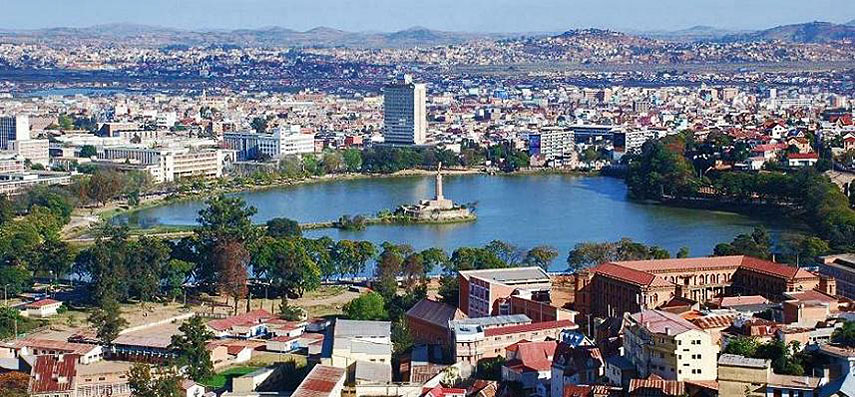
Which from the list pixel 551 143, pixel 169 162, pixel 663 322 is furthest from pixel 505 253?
pixel 551 143

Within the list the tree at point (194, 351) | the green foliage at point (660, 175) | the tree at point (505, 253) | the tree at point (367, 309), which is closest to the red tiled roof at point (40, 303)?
the tree at point (194, 351)

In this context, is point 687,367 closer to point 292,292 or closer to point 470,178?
point 292,292

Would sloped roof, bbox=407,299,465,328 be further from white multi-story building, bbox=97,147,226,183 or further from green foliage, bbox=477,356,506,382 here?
white multi-story building, bbox=97,147,226,183

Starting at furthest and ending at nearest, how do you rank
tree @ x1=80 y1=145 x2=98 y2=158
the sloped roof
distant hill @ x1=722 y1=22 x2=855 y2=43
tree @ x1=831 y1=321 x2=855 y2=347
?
1. distant hill @ x1=722 y1=22 x2=855 y2=43
2. tree @ x1=80 y1=145 x2=98 y2=158
3. the sloped roof
4. tree @ x1=831 y1=321 x2=855 y2=347

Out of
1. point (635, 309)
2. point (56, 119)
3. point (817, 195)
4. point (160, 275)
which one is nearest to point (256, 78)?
point (56, 119)

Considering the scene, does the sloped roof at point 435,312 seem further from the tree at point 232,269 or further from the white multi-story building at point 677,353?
the white multi-story building at point 677,353

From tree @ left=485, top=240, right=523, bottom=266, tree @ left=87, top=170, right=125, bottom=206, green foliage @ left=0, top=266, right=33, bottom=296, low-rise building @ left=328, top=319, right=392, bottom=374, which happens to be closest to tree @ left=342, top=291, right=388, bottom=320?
low-rise building @ left=328, top=319, right=392, bottom=374
